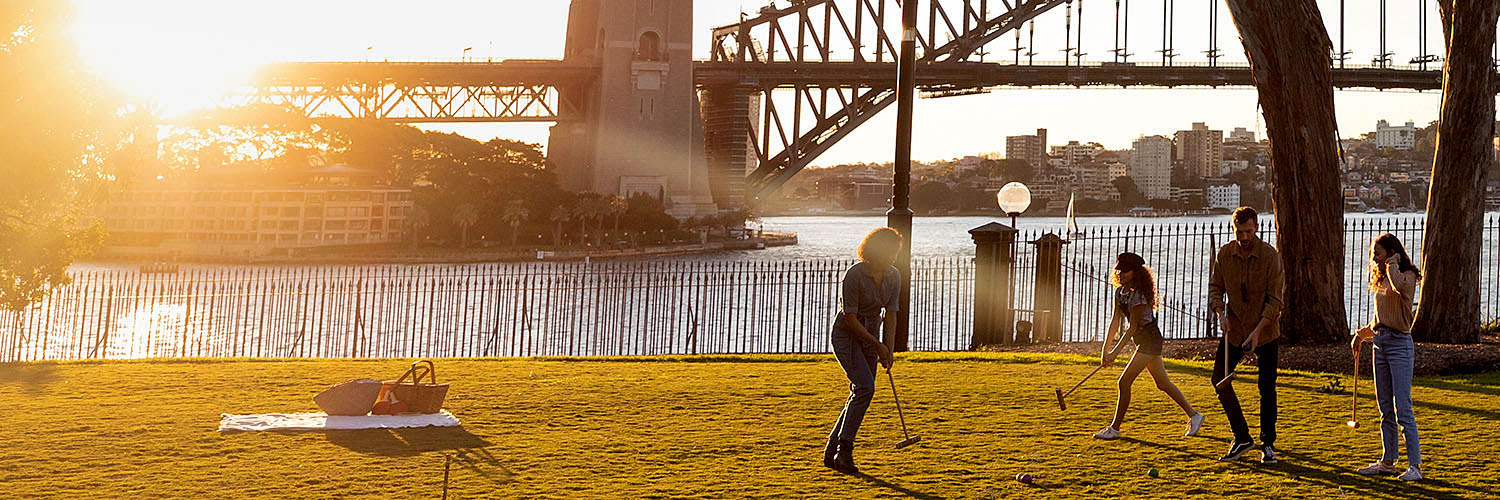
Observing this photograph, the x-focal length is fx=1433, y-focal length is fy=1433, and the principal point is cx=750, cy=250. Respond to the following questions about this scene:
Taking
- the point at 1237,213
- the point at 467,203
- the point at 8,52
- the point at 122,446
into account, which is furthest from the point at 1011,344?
the point at 467,203

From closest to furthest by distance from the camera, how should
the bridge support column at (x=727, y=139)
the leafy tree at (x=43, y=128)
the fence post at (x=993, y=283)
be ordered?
the fence post at (x=993, y=283)
the leafy tree at (x=43, y=128)
the bridge support column at (x=727, y=139)

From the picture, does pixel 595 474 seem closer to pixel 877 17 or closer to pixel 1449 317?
pixel 1449 317

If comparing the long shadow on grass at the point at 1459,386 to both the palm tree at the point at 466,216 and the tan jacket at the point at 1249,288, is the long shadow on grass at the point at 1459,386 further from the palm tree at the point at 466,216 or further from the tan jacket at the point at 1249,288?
the palm tree at the point at 466,216

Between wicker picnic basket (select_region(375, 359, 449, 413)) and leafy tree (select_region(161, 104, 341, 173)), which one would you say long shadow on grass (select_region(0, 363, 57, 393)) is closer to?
wicker picnic basket (select_region(375, 359, 449, 413))

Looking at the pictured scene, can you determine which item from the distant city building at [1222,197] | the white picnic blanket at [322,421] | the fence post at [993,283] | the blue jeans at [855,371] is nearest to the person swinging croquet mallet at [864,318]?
the blue jeans at [855,371]

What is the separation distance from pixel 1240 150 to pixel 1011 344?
88.7 m

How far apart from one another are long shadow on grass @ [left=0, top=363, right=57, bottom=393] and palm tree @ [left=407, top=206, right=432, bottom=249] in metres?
64.4

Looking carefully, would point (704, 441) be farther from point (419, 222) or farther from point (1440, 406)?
point (419, 222)

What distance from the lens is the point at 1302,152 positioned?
13.7 metres

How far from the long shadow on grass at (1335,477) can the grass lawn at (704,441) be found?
1cm

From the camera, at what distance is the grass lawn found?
6941 mm

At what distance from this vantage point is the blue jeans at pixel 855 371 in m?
7.13

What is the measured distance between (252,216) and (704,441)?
74.1m

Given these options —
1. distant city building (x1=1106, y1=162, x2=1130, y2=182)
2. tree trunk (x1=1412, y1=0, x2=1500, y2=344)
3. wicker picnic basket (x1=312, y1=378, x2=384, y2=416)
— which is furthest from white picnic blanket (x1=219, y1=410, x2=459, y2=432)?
distant city building (x1=1106, y1=162, x2=1130, y2=182)
